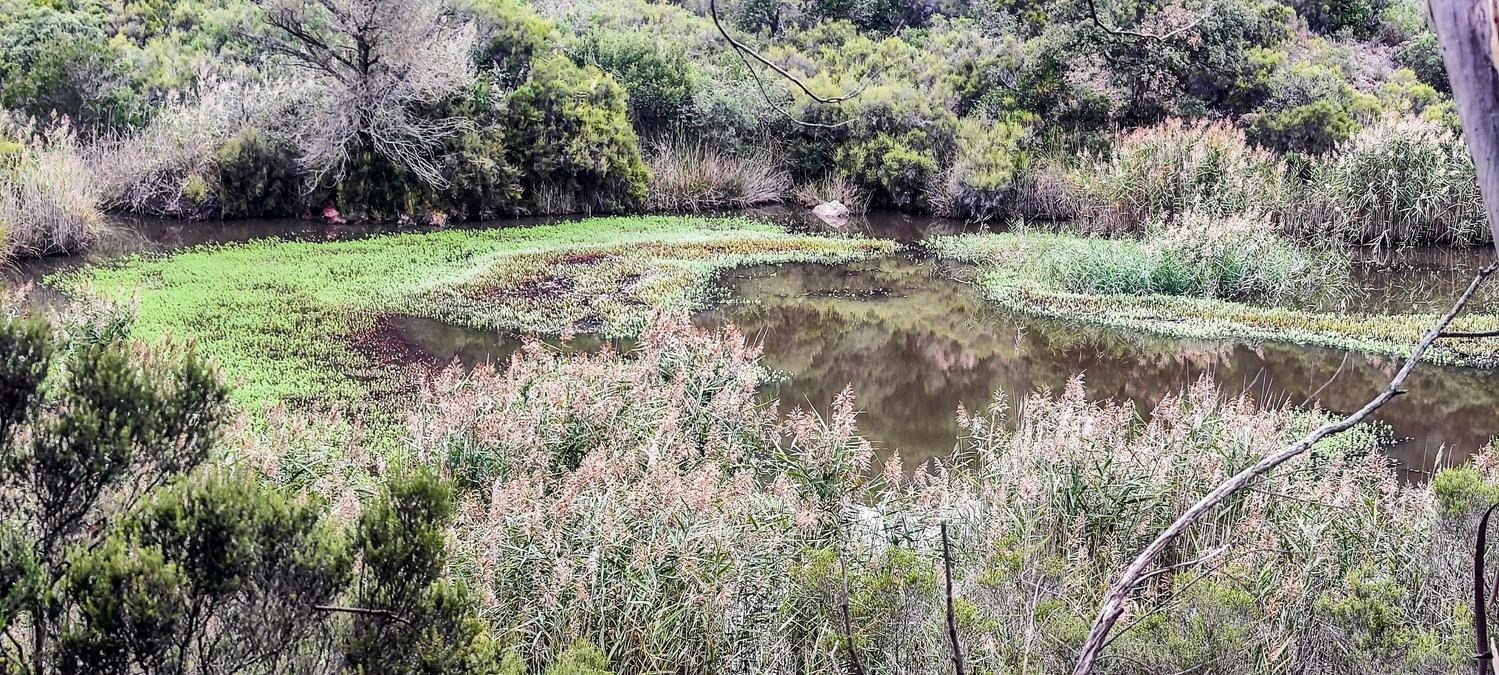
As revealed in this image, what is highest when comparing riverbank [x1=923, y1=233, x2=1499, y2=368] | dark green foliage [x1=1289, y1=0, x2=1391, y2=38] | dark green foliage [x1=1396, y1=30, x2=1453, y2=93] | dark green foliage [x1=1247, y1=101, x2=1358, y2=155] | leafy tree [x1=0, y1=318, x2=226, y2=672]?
dark green foliage [x1=1289, y1=0, x2=1391, y2=38]

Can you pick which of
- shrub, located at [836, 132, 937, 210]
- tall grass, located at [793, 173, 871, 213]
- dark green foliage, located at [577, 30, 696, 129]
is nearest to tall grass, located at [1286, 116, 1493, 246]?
shrub, located at [836, 132, 937, 210]

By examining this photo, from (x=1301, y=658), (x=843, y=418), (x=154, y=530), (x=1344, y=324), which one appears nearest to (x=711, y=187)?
(x=1344, y=324)

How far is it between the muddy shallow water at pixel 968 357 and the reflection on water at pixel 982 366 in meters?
0.02

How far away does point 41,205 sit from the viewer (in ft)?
35.3

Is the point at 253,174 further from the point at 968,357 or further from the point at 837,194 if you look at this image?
the point at 968,357

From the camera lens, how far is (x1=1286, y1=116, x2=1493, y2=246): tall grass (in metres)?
Result: 13.0

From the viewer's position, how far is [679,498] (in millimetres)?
3350

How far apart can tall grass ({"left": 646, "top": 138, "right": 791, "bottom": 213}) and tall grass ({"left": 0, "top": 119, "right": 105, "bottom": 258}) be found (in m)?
7.43

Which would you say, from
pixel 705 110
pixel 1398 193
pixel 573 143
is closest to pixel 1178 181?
pixel 1398 193

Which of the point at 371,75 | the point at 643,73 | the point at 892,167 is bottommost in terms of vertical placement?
the point at 892,167

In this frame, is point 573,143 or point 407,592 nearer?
point 407,592

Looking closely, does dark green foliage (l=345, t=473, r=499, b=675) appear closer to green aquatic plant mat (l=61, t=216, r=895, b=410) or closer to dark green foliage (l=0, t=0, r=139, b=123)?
green aquatic plant mat (l=61, t=216, r=895, b=410)

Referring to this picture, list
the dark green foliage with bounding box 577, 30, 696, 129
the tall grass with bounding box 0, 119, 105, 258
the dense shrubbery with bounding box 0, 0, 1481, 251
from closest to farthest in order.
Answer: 1. the tall grass with bounding box 0, 119, 105, 258
2. the dense shrubbery with bounding box 0, 0, 1481, 251
3. the dark green foliage with bounding box 577, 30, 696, 129

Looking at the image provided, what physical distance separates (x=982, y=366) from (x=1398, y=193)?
7.92 meters
